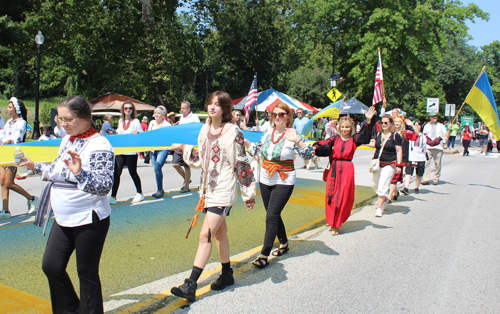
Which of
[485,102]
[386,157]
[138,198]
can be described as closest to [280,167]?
[386,157]

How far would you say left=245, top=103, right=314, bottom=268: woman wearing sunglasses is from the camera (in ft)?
15.7

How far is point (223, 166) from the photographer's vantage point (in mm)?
3832

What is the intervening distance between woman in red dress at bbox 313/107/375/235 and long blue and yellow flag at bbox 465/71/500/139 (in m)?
5.14

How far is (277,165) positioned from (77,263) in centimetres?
259

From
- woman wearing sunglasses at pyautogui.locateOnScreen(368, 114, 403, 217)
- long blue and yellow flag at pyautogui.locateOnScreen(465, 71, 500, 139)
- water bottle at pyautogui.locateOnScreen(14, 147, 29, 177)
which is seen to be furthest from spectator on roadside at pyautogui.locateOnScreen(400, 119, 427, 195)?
water bottle at pyautogui.locateOnScreen(14, 147, 29, 177)

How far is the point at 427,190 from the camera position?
11.1 m

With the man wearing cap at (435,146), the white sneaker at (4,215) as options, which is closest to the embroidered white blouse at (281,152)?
the white sneaker at (4,215)

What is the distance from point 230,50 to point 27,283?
4025 cm

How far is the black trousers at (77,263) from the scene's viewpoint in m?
2.87

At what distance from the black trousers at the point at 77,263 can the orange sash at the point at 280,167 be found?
234 centimetres

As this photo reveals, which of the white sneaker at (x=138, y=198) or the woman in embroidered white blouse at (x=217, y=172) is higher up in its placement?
the woman in embroidered white blouse at (x=217, y=172)

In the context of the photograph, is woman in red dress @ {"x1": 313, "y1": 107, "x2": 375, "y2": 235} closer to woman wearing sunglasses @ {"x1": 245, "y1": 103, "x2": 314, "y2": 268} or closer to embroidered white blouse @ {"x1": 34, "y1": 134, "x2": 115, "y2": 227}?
woman wearing sunglasses @ {"x1": 245, "y1": 103, "x2": 314, "y2": 268}

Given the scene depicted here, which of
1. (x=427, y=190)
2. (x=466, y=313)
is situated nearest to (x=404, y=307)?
(x=466, y=313)

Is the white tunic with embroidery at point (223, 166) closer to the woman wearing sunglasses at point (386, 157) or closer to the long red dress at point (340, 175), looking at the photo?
the long red dress at point (340, 175)
